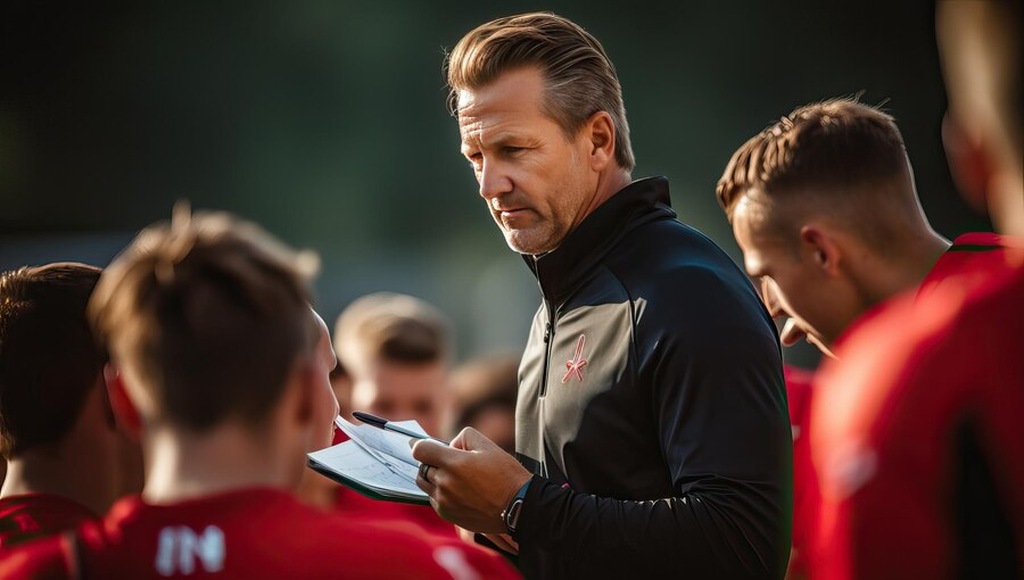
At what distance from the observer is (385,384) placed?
5.37 metres

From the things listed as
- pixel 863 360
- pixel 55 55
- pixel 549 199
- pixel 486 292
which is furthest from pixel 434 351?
pixel 55 55

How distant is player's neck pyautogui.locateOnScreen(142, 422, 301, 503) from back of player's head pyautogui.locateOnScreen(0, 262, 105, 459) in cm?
98

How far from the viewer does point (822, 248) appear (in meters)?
2.76

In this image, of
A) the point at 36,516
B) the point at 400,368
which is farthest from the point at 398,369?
the point at 36,516

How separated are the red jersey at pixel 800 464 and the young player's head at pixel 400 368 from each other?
1739 mm

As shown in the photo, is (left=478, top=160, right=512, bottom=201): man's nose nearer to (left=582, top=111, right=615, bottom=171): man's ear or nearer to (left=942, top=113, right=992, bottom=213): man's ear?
(left=582, top=111, right=615, bottom=171): man's ear

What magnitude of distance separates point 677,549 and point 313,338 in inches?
37.4

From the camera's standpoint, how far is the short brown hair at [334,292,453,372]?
5.43m

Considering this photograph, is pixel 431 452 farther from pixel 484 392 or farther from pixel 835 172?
pixel 484 392

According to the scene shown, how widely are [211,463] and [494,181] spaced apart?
1.37 metres

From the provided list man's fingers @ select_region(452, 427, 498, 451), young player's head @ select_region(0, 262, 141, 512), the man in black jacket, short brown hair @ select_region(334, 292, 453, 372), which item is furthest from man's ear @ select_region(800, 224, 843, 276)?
short brown hair @ select_region(334, 292, 453, 372)

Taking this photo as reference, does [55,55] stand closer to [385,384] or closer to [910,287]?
[385,384]

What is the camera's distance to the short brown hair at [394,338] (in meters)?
5.43

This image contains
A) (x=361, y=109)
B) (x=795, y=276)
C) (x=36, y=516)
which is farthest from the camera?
(x=361, y=109)
